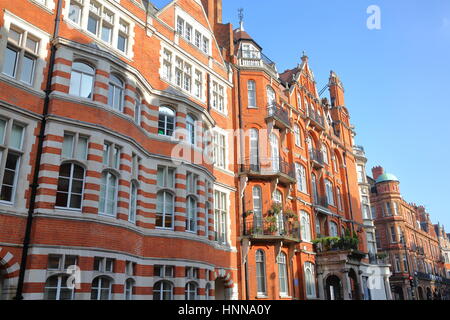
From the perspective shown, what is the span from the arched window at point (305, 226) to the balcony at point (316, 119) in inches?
324

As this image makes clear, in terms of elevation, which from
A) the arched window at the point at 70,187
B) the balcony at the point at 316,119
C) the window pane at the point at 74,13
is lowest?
the arched window at the point at 70,187

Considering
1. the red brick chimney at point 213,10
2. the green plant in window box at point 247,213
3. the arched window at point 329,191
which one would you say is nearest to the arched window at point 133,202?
the green plant in window box at point 247,213

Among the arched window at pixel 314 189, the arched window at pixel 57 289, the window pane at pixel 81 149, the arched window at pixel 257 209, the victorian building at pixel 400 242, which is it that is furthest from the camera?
the victorian building at pixel 400 242

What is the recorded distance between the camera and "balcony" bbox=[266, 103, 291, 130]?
26.8 m

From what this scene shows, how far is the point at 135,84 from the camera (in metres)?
16.9

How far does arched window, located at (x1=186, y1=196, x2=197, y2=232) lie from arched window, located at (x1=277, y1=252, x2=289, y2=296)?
8456 millimetres

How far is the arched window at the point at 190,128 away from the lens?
1944 centimetres

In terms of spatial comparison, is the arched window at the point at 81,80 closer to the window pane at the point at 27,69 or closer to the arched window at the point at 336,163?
the window pane at the point at 27,69

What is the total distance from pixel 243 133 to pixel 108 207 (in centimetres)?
1282

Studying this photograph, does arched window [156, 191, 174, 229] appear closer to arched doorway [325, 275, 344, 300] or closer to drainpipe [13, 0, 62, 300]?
drainpipe [13, 0, 62, 300]

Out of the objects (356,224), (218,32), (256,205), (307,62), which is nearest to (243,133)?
(256,205)

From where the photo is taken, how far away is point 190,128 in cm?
1972

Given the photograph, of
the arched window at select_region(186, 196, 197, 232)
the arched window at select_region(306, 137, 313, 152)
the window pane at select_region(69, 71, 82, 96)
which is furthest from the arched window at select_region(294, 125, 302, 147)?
the window pane at select_region(69, 71, 82, 96)
